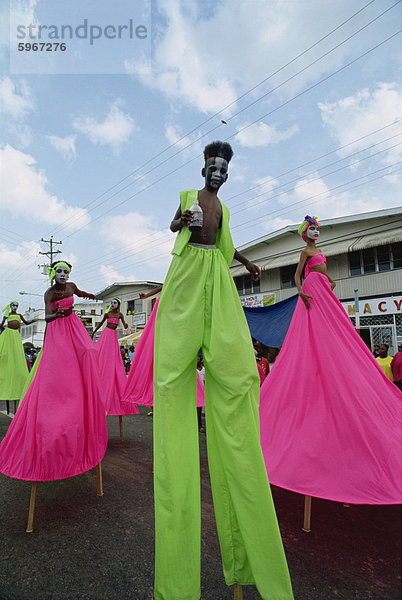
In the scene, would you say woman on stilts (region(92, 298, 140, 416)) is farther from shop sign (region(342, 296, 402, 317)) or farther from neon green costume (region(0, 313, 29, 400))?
shop sign (region(342, 296, 402, 317))

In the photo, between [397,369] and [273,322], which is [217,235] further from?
[273,322]

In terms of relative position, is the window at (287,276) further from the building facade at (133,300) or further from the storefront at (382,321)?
the building facade at (133,300)

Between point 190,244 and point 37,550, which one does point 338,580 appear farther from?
point 190,244

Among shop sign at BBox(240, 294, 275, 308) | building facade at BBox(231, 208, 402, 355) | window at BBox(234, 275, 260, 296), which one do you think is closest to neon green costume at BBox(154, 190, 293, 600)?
building facade at BBox(231, 208, 402, 355)

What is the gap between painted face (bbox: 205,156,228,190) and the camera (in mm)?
2324

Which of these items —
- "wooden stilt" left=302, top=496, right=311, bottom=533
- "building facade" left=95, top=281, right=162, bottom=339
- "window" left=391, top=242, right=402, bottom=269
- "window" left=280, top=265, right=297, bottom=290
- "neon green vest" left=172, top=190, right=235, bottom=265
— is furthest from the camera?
"building facade" left=95, top=281, right=162, bottom=339

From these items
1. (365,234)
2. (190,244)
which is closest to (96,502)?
(190,244)

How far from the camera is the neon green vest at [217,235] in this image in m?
2.17

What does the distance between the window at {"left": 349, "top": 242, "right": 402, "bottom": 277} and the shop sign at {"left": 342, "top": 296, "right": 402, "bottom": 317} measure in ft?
4.84

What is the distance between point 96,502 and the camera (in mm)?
3432

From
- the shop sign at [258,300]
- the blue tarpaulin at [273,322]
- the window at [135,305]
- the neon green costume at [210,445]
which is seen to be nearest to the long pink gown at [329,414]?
the neon green costume at [210,445]

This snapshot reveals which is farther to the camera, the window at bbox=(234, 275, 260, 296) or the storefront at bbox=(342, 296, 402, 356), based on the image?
the window at bbox=(234, 275, 260, 296)

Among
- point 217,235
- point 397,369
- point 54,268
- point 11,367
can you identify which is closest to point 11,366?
point 11,367

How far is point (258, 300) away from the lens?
2030 centimetres
